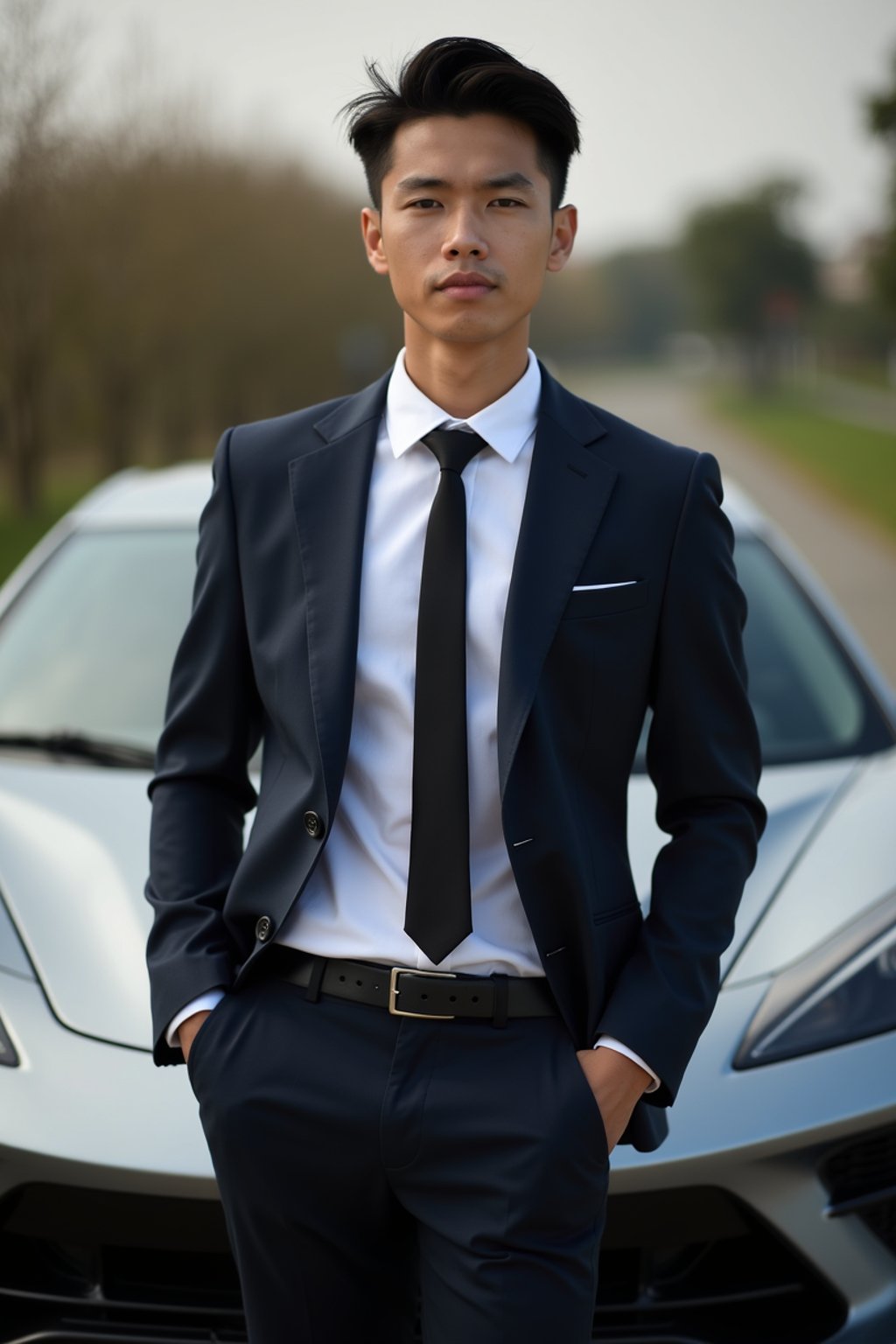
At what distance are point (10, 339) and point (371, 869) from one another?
17.4 metres

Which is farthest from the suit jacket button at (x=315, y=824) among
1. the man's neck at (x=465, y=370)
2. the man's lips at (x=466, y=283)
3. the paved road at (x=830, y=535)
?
the paved road at (x=830, y=535)

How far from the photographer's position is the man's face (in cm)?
165

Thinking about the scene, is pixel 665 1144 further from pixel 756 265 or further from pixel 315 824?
pixel 756 265

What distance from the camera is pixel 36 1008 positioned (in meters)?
2.35

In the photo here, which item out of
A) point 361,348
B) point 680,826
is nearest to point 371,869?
point 680,826

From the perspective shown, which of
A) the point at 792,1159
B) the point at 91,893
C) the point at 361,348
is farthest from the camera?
the point at 361,348

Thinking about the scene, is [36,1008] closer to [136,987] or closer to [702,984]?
[136,987]

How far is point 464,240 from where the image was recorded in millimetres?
1632

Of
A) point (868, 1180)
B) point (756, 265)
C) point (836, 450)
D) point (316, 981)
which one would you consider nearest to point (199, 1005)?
point (316, 981)

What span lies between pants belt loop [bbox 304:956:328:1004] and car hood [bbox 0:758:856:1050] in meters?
0.72

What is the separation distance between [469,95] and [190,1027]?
3.62 feet

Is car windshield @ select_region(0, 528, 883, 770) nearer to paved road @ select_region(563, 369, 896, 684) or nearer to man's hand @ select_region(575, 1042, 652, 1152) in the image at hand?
man's hand @ select_region(575, 1042, 652, 1152)

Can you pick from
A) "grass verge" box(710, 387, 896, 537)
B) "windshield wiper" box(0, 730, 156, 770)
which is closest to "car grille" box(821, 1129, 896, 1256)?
"windshield wiper" box(0, 730, 156, 770)

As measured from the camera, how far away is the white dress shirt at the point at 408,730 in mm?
1637
